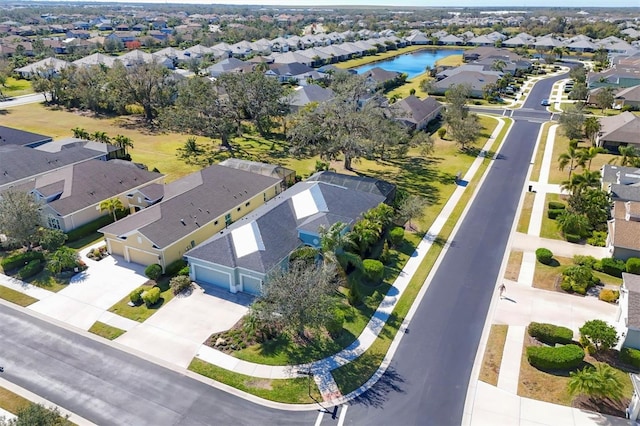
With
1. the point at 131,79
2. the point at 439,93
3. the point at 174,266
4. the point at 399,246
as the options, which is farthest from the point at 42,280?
the point at 439,93

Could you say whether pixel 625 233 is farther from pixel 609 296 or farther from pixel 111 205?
pixel 111 205

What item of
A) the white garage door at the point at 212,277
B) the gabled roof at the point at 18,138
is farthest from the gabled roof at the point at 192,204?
the gabled roof at the point at 18,138

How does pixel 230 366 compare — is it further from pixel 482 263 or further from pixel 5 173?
pixel 5 173

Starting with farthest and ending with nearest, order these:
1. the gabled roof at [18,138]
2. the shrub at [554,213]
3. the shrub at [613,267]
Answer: the gabled roof at [18,138] → the shrub at [554,213] → the shrub at [613,267]

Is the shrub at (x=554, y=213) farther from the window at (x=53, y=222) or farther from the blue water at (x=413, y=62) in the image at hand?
the blue water at (x=413, y=62)

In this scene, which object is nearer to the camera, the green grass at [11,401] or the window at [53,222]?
the green grass at [11,401]

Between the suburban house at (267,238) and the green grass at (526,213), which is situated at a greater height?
the suburban house at (267,238)

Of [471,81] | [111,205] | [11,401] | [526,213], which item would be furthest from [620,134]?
[11,401]
